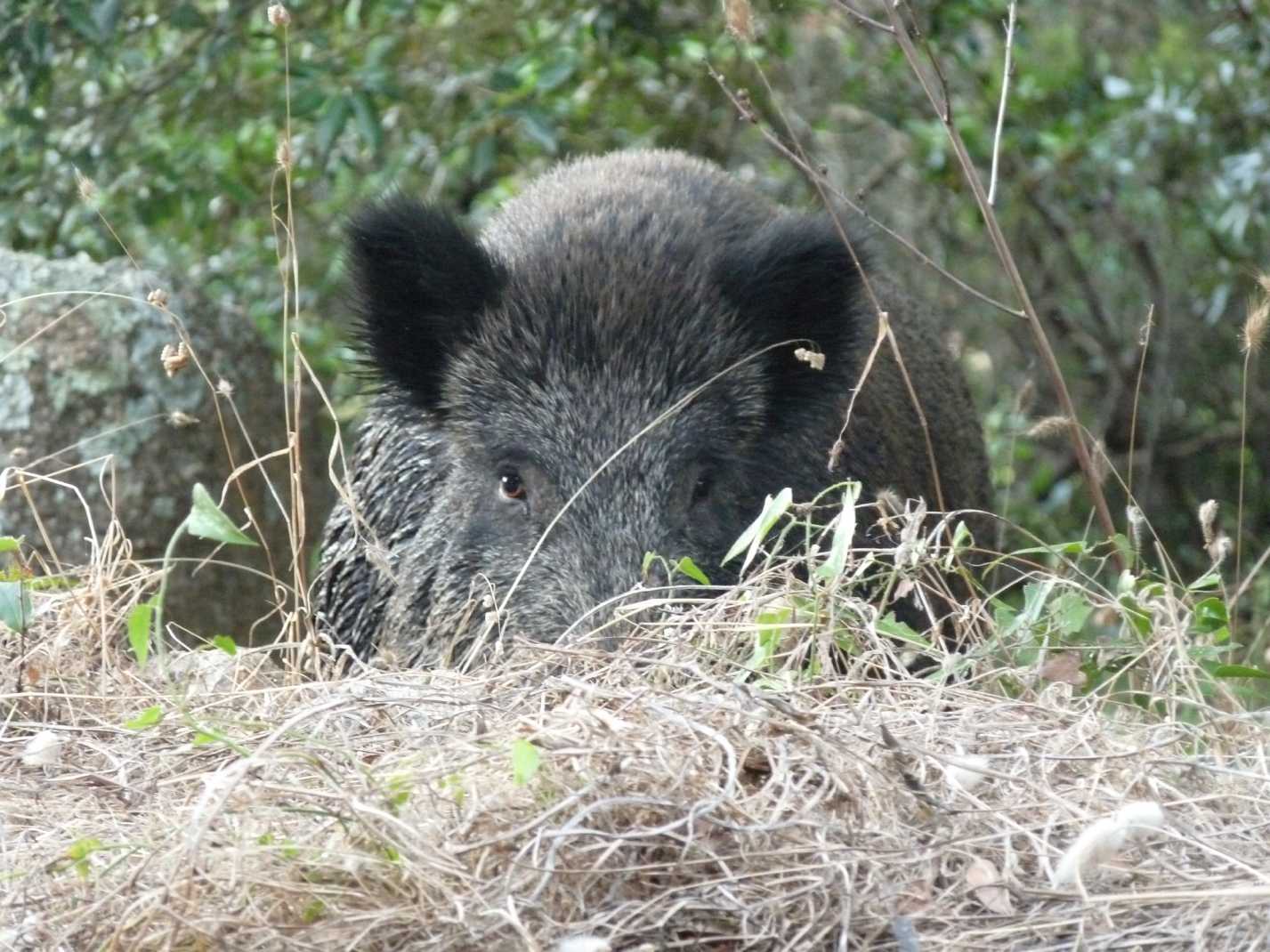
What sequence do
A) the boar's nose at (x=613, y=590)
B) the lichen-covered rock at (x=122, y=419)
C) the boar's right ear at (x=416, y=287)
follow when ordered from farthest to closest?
the lichen-covered rock at (x=122, y=419) < the boar's right ear at (x=416, y=287) < the boar's nose at (x=613, y=590)

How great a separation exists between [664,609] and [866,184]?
217 inches

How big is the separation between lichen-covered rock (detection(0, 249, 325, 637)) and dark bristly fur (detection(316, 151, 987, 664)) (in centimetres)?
128

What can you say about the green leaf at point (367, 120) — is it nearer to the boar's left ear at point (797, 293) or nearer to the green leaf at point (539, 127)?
the green leaf at point (539, 127)

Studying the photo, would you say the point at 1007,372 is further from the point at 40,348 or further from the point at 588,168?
the point at 40,348

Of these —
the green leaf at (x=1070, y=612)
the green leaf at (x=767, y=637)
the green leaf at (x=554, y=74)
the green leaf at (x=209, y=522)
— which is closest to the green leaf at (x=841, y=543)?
the green leaf at (x=767, y=637)

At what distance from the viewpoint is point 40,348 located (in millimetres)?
6078

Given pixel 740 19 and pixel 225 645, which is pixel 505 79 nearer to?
pixel 740 19

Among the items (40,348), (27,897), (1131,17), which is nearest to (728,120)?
(1131,17)

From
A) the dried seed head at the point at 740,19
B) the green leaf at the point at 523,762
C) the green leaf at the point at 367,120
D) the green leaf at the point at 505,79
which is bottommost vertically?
the green leaf at the point at 523,762

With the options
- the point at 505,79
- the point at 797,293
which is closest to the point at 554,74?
the point at 505,79

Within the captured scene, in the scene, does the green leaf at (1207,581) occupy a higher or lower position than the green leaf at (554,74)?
lower

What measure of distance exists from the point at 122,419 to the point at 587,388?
7.34 ft

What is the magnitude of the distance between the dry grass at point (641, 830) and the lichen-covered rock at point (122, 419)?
2.92 metres

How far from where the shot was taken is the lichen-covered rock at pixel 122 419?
235 inches
